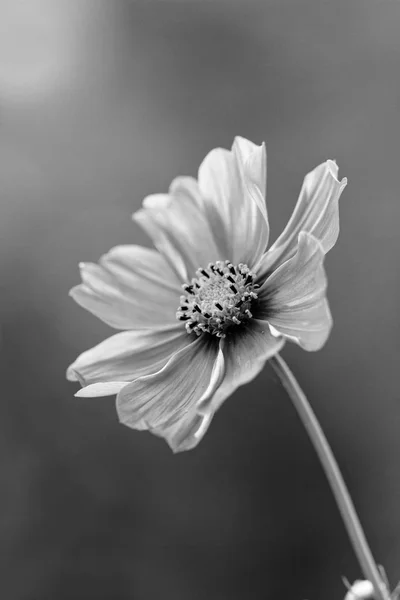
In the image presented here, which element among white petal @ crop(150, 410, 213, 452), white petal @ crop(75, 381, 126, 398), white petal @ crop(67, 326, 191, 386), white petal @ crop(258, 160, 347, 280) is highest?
white petal @ crop(258, 160, 347, 280)

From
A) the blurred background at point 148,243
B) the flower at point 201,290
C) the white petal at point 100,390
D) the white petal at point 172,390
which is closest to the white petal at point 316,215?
the flower at point 201,290

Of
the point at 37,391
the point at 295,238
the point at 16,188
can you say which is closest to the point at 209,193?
the point at 295,238

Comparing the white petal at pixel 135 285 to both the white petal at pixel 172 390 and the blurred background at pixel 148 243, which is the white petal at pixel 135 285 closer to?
the white petal at pixel 172 390

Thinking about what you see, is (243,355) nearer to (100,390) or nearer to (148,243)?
(100,390)

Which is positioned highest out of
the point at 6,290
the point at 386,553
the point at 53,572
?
the point at 6,290

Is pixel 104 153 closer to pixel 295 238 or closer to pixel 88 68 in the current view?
pixel 88 68

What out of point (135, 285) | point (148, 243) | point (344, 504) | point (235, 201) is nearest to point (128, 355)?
point (135, 285)

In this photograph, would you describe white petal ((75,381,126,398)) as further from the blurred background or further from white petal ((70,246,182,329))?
the blurred background

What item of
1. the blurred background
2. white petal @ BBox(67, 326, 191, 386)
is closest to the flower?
white petal @ BBox(67, 326, 191, 386)
